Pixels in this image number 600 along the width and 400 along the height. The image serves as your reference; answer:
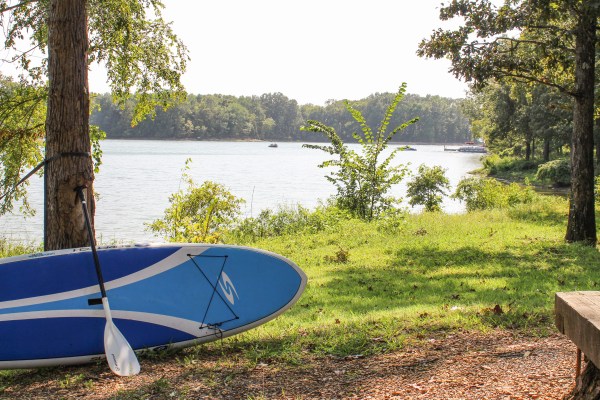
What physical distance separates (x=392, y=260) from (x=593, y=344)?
830cm

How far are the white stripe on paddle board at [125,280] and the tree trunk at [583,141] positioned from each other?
26.6ft

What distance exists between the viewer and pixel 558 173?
3650cm

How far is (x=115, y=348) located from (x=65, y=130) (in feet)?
7.55

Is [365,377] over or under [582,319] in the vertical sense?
under

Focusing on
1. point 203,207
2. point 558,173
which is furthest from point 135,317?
point 558,173

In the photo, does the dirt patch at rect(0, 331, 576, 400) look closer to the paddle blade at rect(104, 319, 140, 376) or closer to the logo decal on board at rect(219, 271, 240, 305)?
the paddle blade at rect(104, 319, 140, 376)

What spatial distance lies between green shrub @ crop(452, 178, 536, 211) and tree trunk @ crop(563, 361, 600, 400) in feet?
54.0

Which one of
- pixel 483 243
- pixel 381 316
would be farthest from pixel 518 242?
pixel 381 316

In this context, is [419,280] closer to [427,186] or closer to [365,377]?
[365,377]

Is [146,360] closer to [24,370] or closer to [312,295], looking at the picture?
[24,370]

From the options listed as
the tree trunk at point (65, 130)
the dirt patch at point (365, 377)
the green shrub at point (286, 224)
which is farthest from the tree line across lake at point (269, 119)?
the dirt patch at point (365, 377)

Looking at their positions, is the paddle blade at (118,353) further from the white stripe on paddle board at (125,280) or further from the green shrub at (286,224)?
the green shrub at (286,224)

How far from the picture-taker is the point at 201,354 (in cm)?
516

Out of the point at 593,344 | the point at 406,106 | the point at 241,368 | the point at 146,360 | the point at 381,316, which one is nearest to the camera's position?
the point at 593,344
